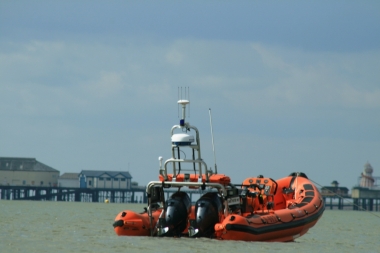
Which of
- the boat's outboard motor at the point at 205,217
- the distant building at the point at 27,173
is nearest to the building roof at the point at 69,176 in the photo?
the distant building at the point at 27,173

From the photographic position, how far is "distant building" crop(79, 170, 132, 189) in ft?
505

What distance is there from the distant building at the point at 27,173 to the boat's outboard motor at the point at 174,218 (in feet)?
422

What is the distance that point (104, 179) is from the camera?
15438cm

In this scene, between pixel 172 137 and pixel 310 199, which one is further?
pixel 310 199

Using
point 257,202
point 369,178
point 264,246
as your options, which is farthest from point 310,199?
point 369,178

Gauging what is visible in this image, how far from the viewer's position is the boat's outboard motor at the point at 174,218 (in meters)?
24.1

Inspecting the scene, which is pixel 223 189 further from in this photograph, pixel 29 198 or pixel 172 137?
pixel 29 198

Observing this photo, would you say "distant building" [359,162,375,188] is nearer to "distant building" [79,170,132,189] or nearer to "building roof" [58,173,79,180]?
"distant building" [79,170,132,189]

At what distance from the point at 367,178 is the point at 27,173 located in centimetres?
6402

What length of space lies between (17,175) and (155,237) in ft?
432

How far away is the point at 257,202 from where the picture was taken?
26766 mm

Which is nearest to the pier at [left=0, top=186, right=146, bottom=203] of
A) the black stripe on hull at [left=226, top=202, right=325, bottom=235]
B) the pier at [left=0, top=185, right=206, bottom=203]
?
the pier at [left=0, top=185, right=206, bottom=203]

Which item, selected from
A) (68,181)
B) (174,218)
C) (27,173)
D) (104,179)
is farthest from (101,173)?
(174,218)

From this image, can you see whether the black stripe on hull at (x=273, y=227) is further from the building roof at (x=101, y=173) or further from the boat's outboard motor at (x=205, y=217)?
the building roof at (x=101, y=173)
